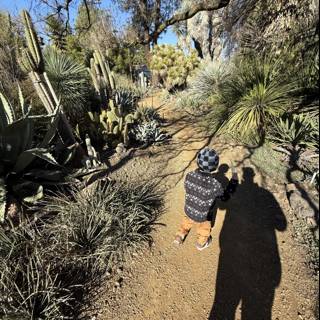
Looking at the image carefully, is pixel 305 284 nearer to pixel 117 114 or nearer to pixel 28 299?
pixel 28 299

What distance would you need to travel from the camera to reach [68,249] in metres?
2.84

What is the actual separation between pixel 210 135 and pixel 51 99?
3.81m

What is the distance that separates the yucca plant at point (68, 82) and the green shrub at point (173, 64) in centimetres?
480

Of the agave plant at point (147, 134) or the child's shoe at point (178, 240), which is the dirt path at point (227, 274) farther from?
the agave plant at point (147, 134)

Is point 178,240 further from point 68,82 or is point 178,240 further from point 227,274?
point 68,82

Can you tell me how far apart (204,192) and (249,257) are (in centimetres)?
106

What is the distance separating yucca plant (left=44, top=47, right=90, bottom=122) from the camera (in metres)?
6.07

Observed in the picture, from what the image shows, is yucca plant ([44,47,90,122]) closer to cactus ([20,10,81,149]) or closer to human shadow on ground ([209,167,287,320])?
cactus ([20,10,81,149])

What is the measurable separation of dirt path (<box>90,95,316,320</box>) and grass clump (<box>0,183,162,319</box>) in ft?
0.88

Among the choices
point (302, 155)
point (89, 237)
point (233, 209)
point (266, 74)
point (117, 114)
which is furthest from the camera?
point (117, 114)

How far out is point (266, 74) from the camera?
533 cm

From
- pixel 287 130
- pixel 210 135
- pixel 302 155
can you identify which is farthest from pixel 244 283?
pixel 210 135

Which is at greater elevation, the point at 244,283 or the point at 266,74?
the point at 266,74

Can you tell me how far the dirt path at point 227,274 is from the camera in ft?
8.27
